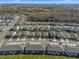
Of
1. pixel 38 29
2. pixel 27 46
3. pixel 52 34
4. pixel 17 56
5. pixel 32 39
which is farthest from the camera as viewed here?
pixel 38 29

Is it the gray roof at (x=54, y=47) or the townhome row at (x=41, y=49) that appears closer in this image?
the townhome row at (x=41, y=49)

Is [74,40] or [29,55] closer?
[29,55]

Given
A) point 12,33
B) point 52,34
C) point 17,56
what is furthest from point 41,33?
point 17,56

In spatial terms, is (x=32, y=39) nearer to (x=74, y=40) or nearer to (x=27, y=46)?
(x=27, y=46)

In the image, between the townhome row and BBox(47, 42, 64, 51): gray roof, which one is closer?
the townhome row

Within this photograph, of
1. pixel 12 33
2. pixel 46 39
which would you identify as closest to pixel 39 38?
pixel 46 39

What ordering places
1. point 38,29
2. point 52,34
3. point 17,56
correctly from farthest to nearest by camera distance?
point 38,29
point 52,34
point 17,56

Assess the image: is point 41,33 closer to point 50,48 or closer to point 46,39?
point 46,39

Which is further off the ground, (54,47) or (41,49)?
(54,47)

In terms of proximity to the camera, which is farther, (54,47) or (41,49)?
(54,47)
